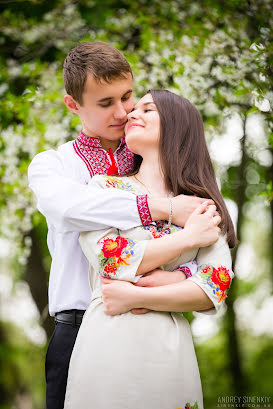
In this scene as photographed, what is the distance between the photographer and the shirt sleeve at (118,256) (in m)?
2.15

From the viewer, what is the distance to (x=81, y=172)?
260cm

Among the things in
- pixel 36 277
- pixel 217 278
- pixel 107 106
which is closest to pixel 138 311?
pixel 217 278

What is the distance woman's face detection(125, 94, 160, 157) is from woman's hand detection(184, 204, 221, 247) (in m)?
0.43

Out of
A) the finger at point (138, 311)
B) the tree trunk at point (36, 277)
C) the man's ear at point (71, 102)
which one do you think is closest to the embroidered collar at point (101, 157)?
the man's ear at point (71, 102)

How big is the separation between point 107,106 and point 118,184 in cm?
49

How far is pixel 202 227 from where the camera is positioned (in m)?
2.21

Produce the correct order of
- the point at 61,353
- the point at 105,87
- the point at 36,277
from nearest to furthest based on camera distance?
the point at 61,353
the point at 105,87
the point at 36,277

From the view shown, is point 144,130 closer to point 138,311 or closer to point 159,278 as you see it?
point 159,278

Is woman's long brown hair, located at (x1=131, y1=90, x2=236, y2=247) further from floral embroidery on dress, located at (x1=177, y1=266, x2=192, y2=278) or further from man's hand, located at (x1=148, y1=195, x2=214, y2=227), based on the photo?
floral embroidery on dress, located at (x1=177, y1=266, x2=192, y2=278)

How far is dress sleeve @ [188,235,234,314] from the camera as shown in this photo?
2.19 meters

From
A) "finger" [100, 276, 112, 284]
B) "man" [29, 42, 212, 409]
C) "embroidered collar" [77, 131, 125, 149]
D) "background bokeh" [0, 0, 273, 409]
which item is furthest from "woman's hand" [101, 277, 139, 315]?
"background bokeh" [0, 0, 273, 409]

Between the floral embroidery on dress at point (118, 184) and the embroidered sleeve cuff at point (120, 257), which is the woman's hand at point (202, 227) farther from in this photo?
the floral embroidery on dress at point (118, 184)

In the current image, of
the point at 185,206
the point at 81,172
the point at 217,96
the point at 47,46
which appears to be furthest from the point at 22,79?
the point at 185,206

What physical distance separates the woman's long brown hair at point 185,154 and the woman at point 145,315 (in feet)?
0.13
